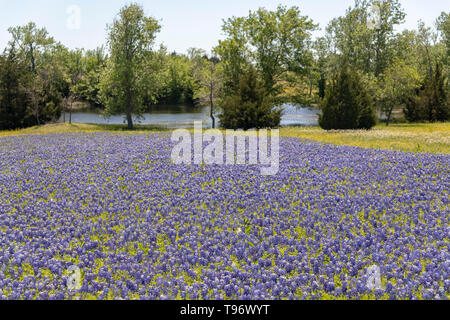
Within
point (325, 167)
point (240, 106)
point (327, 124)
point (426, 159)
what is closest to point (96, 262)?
point (325, 167)

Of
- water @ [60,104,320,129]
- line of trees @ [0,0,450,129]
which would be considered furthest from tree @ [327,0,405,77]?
water @ [60,104,320,129]

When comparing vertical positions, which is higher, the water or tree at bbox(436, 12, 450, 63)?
tree at bbox(436, 12, 450, 63)

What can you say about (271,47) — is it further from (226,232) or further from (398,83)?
(226,232)

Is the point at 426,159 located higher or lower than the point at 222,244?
higher

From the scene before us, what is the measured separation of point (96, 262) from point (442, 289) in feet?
16.2

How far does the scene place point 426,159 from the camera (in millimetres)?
13703

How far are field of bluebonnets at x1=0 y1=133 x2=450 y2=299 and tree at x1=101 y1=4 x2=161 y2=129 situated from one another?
34.9m

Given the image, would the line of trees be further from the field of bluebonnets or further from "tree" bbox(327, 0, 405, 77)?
the field of bluebonnets

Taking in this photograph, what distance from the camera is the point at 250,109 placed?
103ft

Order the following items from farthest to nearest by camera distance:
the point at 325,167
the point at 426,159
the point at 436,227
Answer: the point at 426,159 → the point at 325,167 → the point at 436,227

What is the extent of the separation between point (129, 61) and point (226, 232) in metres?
42.5

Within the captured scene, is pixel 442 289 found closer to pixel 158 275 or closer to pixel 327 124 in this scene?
pixel 158 275

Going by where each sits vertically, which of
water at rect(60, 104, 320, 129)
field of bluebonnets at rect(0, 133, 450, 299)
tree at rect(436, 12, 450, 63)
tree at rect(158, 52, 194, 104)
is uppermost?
tree at rect(436, 12, 450, 63)

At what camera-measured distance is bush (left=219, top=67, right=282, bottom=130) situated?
31.5 meters
